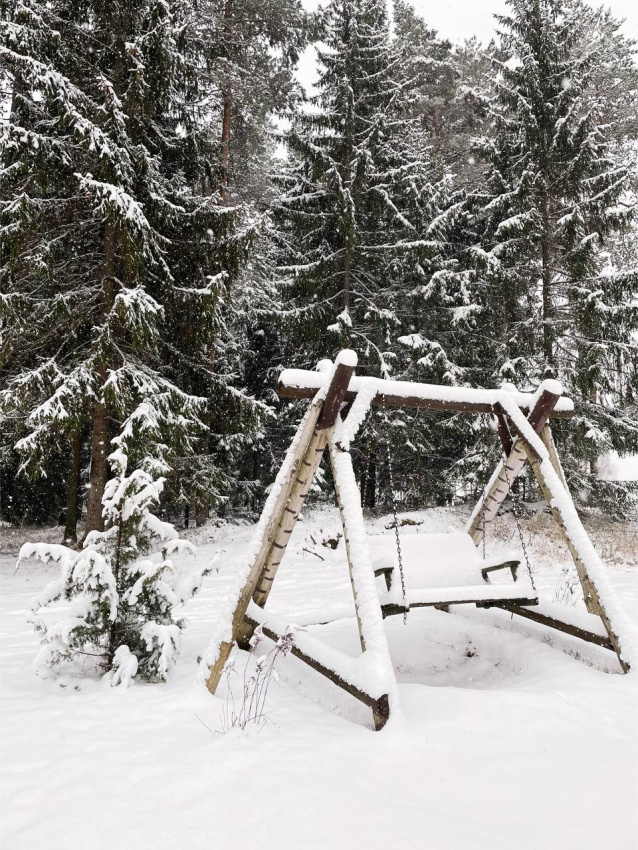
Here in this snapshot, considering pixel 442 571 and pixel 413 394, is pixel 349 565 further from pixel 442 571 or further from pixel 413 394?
pixel 442 571

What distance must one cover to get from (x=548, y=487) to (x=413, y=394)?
4.79 feet

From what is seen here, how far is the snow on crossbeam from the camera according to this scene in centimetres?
374

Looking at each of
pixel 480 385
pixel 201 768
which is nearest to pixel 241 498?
pixel 480 385

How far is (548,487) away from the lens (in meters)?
4.29

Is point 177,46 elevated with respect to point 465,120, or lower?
lower

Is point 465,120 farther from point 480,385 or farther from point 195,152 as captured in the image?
point 195,152

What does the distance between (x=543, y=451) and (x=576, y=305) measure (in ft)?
28.5

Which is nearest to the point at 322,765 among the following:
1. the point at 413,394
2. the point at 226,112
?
the point at 413,394

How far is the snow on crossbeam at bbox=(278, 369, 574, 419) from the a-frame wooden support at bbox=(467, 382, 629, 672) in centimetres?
16

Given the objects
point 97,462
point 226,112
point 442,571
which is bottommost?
point 442,571

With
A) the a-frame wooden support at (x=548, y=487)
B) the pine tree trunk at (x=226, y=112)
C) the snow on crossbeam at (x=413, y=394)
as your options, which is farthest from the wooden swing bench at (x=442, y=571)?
the pine tree trunk at (x=226, y=112)

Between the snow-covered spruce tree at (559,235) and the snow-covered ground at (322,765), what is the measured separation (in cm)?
901

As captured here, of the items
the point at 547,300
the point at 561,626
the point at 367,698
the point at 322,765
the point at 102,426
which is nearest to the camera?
the point at 322,765

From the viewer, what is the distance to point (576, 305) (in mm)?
11484
